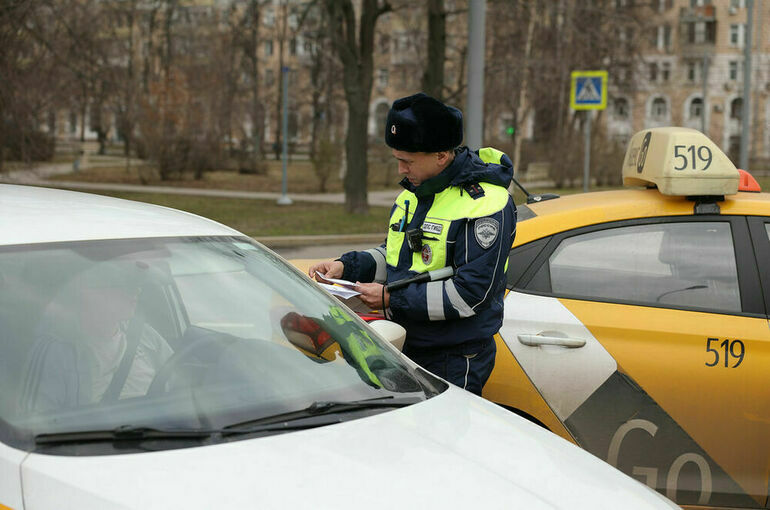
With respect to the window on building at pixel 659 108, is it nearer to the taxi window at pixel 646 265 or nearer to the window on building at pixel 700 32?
the window on building at pixel 700 32

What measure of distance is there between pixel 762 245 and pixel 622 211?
571 mm

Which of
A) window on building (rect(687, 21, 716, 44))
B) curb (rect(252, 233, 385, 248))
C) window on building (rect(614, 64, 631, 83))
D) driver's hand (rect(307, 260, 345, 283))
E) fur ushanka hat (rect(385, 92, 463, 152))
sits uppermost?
window on building (rect(687, 21, 716, 44))

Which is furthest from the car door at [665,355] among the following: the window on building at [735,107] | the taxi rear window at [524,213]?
the window on building at [735,107]

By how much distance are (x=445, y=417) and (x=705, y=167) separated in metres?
1.93

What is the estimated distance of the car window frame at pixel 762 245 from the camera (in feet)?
13.0

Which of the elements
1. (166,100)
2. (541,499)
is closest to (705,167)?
(541,499)

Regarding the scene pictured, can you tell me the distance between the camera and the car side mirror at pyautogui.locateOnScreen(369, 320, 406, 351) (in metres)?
3.29

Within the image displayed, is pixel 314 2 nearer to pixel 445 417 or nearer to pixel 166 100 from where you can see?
pixel 166 100

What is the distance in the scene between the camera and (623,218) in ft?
13.5

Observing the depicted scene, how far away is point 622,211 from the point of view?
13.6 ft

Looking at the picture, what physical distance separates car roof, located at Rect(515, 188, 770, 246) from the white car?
1255 millimetres

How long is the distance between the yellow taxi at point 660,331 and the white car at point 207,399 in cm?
104

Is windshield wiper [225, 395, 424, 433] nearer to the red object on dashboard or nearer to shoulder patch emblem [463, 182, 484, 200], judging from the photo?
shoulder patch emblem [463, 182, 484, 200]

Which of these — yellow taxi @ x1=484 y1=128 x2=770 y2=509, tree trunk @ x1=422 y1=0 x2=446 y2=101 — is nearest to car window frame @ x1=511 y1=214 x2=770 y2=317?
yellow taxi @ x1=484 y1=128 x2=770 y2=509
